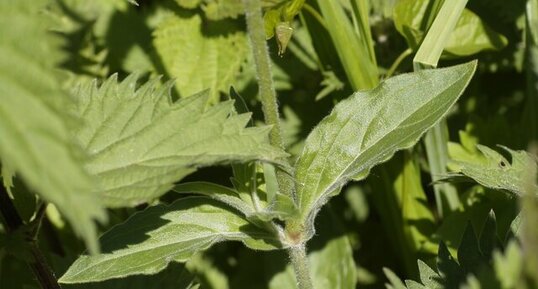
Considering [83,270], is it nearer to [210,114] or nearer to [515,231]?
[210,114]

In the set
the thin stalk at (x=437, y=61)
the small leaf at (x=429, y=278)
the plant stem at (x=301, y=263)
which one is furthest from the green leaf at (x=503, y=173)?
the plant stem at (x=301, y=263)

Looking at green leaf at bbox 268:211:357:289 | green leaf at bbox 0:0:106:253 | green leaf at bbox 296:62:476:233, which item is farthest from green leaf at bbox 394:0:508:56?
green leaf at bbox 0:0:106:253

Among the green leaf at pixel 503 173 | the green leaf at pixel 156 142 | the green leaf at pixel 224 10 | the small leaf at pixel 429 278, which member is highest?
the green leaf at pixel 224 10

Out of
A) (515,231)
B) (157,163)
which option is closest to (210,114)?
(157,163)

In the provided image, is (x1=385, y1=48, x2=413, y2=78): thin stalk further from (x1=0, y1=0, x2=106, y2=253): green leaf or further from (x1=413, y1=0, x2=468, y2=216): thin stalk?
(x1=0, y1=0, x2=106, y2=253): green leaf

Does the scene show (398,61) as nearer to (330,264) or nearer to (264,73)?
(330,264)

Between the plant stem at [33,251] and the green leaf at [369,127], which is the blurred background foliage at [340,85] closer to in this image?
the plant stem at [33,251]

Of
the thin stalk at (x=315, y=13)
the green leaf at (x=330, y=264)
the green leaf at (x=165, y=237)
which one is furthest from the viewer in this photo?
the green leaf at (x=330, y=264)
